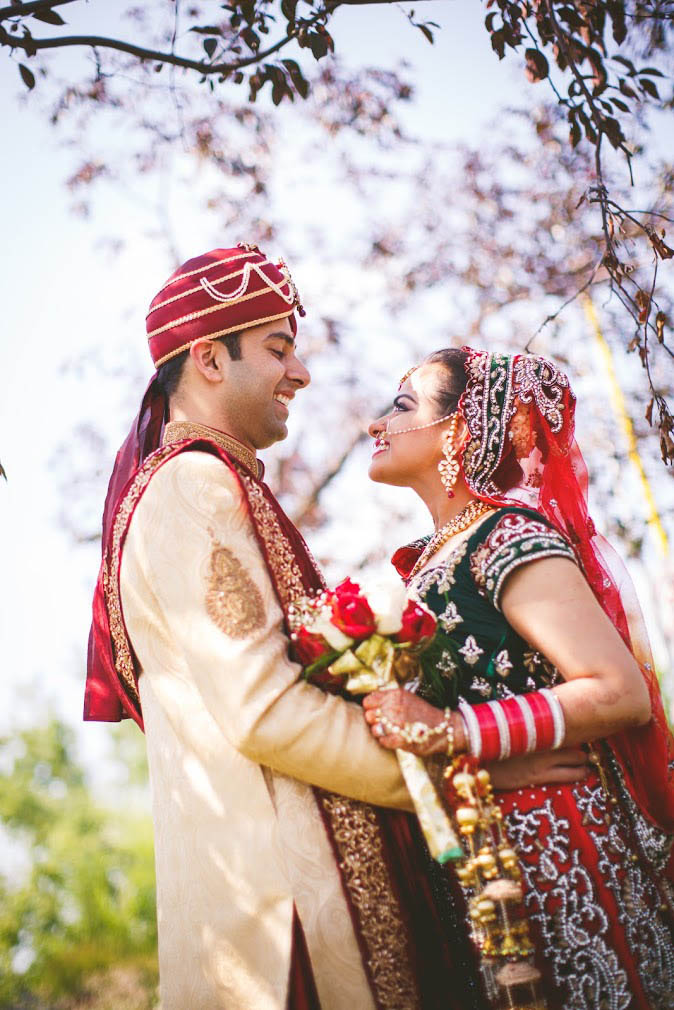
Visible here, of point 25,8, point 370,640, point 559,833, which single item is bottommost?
point 559,833

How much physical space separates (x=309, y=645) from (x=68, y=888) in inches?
427

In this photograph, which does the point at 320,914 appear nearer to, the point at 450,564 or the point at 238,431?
the point at 450,564

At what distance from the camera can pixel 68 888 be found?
12055 millimetres

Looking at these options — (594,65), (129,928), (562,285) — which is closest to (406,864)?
(594,65)

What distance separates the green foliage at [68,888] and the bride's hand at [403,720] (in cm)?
765

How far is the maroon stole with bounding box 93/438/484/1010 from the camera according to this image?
2631 mm

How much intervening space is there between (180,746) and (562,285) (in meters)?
7.97

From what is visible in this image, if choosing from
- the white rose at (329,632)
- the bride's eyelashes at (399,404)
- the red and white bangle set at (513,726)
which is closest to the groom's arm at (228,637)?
the white rose at (329,632)

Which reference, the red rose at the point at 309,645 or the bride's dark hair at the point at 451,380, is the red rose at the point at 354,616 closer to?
the red rose at the point at 309,645

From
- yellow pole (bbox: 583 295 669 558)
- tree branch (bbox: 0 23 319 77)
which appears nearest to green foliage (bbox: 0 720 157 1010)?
yellow pole (bbox: 583 295 669 558)

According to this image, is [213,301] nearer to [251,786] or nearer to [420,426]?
[420,426]

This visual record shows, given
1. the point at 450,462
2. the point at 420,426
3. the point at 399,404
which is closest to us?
the point at 450,462

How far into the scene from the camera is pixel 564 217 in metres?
9.82

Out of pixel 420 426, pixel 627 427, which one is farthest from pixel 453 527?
pixel 627 427
